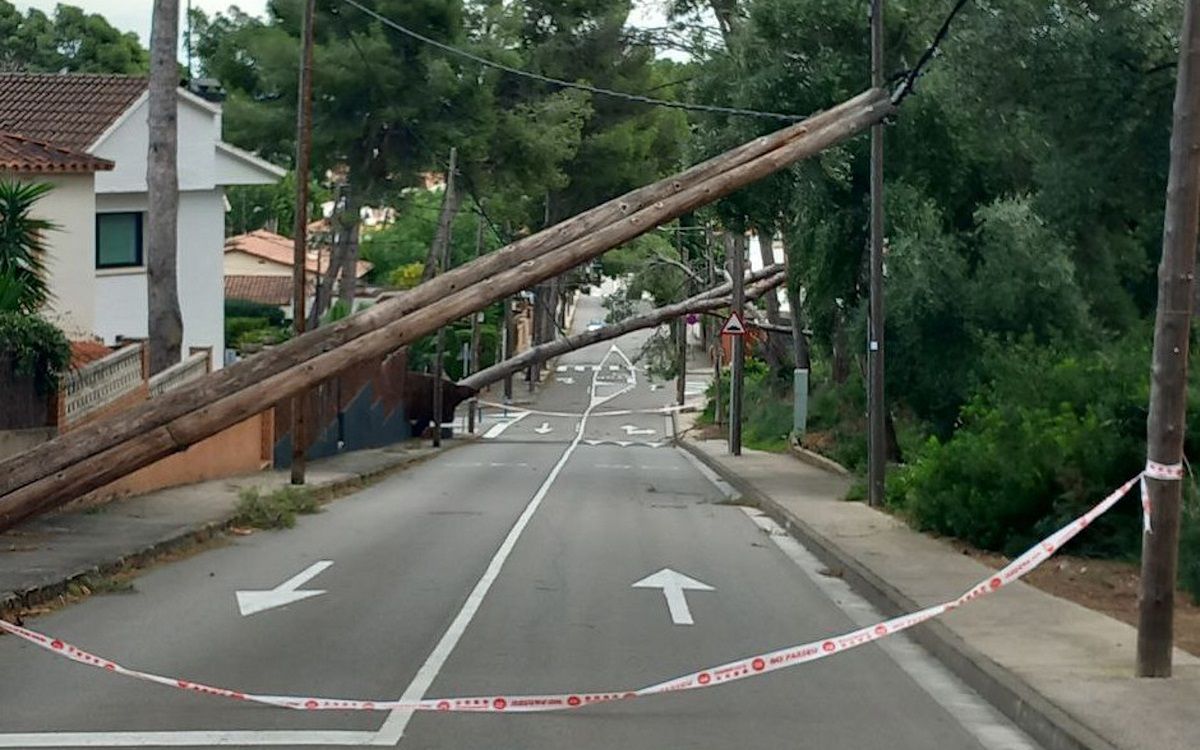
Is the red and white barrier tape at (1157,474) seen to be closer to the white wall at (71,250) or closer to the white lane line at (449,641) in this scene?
the white lane line at (449,641)

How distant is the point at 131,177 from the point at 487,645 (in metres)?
24.7

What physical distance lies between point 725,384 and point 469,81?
2425 centimetres

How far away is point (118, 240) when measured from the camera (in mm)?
35406

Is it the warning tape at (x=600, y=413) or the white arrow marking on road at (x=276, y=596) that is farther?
the warning tape at (x=600, y=413)

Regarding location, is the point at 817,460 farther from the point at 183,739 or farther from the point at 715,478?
the point at 183,739

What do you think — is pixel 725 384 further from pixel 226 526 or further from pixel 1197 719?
pixel 1197 719

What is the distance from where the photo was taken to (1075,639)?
1205cm

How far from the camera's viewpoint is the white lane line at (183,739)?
873cm

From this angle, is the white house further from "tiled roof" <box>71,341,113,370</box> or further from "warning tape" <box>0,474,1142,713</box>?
"warning tape" <box>0,474,1142,713</box>

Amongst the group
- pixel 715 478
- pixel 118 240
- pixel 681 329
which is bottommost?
pixel 715 478

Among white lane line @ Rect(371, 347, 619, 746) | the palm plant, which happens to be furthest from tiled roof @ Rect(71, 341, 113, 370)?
white lane line @ Rect(371, 347, 619, 746)

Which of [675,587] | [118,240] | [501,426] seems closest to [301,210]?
[118,240]

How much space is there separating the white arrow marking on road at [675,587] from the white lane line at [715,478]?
Answer: 483 inches

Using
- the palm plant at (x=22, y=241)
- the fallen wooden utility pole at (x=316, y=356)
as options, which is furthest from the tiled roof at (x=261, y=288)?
the fallen wooden utility pole at (x=316, y=356)
